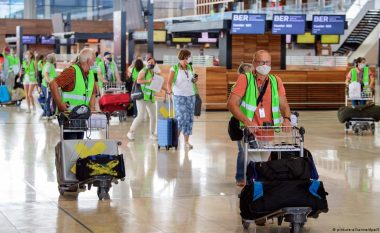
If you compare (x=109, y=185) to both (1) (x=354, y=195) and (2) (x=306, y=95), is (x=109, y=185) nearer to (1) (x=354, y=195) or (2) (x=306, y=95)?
(1) (x=354, y=195)

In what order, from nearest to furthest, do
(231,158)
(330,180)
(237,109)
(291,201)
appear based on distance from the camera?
(291,201) < (237,109) < (330,180) < (231,158)

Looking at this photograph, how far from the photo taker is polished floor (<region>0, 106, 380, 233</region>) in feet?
29.8

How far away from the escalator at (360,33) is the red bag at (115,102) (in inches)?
1029

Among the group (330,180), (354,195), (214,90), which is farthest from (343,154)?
(214,90)

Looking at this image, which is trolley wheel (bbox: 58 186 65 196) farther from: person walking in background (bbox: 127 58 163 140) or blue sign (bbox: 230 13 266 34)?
blue sign (bbox: 230 13 266 34)

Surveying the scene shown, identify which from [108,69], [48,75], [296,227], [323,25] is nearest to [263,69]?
[296,227]

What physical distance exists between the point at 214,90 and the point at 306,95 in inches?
127

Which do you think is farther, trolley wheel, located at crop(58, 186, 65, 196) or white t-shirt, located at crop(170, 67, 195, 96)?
white t-shirt, located at crop(170, 67, 195, 96)

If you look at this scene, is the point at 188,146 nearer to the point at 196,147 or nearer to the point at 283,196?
the point at 196,147

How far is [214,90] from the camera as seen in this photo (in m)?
28.1

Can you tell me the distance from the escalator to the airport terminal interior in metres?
18.3

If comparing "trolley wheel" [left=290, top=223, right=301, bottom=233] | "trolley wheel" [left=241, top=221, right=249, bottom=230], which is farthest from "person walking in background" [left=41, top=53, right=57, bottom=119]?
"trolley wheel" [left=290, top=223, right=301, bottom=233]

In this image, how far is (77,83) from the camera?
436 inches

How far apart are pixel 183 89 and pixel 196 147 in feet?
3.87
